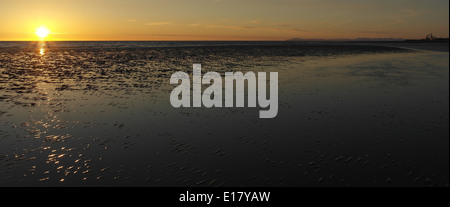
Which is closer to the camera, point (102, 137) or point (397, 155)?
point (397, 155)

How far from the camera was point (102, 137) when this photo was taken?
1288 centimetres

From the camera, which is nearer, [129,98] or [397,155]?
[397,155]

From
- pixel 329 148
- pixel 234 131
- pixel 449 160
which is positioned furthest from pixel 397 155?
pixel 234 131

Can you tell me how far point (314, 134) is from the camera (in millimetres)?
12938

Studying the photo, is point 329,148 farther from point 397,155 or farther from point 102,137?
point 102,137

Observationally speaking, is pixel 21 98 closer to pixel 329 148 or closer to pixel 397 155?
pixel 329 148

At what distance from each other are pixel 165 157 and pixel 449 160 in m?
9.10
